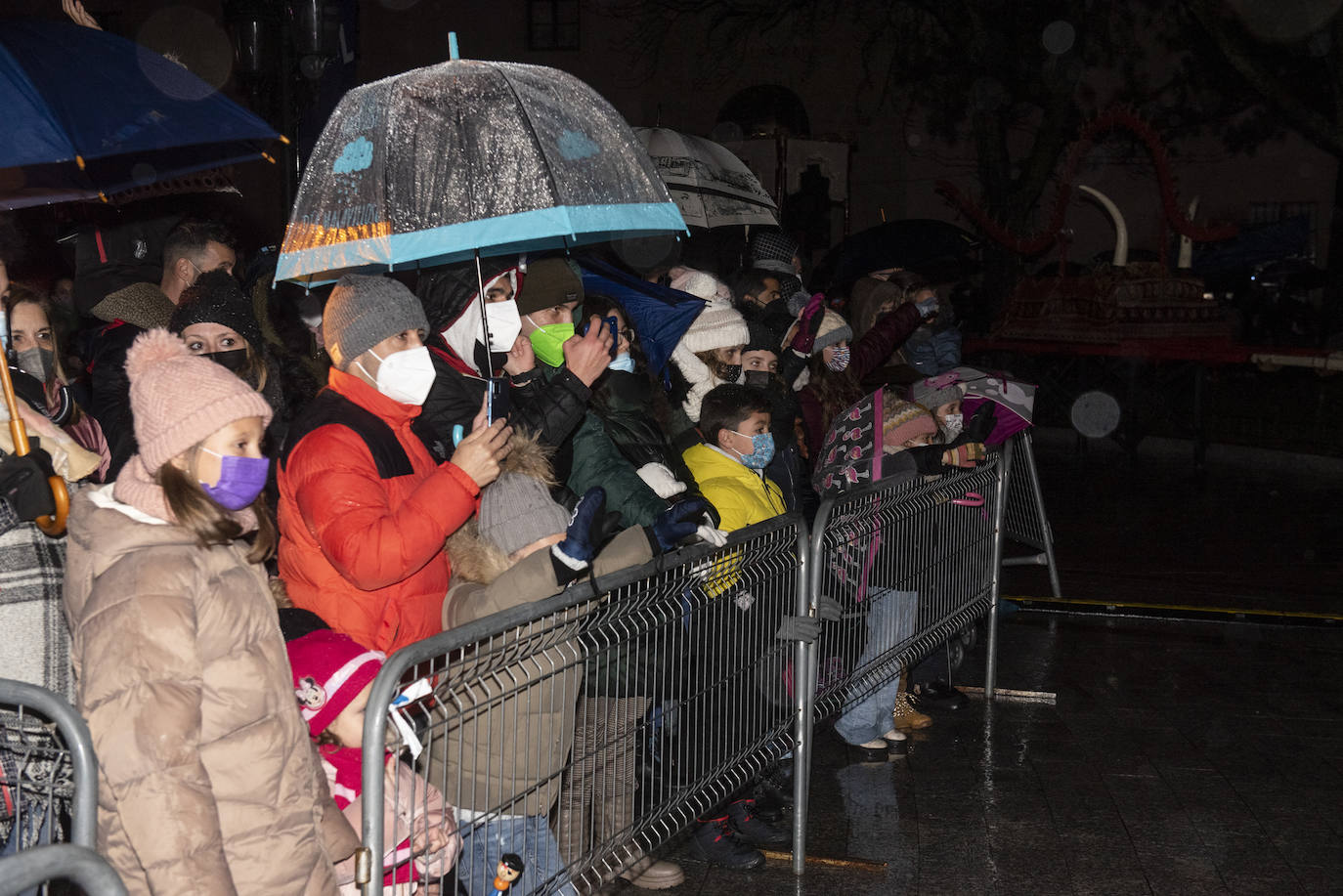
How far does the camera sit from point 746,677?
4598mm

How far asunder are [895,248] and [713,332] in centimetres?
555

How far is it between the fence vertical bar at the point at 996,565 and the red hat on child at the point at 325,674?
4.57 meters

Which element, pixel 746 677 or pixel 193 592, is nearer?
pixel 193 592

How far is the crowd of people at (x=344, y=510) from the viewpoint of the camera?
103 inches

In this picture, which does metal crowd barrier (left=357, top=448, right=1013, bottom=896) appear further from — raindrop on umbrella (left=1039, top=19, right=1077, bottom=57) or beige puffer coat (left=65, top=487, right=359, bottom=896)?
raindrop on umbrella (left=1039, top=19, right=1077, bottom=57)

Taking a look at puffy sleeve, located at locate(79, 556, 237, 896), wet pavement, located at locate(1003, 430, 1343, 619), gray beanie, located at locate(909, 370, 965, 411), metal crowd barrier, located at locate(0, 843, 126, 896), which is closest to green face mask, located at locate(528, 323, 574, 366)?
puffy sleeve, located at locate(79, 556, 237, 896)

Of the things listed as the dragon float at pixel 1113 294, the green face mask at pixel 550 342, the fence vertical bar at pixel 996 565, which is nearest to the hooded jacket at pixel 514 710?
the green face mask at pixel 550 342

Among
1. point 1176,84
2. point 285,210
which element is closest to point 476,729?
point 285,210

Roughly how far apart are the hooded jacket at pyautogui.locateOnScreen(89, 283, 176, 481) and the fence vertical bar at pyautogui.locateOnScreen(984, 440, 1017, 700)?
4251 mm

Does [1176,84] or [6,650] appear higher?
[1176,84]

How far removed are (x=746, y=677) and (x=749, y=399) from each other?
1.22 m

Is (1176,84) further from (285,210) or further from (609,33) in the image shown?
(285,210)

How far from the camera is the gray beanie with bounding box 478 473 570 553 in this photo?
12.2 feet

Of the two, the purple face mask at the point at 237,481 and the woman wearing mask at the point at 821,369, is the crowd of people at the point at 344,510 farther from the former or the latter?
the woman wearing mask at the point at 821,369
